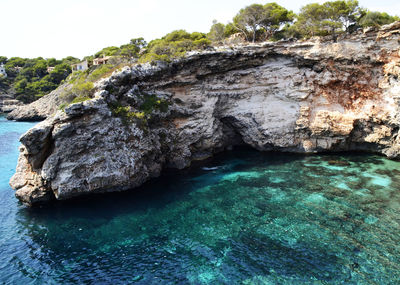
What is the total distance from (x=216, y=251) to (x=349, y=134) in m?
20.2

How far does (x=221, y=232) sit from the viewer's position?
51.5ft

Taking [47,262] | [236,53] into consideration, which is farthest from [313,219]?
[236,53]

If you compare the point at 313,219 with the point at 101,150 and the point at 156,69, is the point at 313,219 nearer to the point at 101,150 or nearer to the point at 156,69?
the point at 101,150

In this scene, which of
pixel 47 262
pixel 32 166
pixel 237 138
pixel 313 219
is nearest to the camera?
pixel 47 262

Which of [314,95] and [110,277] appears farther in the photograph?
[314,95]

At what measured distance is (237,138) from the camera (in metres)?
33.0

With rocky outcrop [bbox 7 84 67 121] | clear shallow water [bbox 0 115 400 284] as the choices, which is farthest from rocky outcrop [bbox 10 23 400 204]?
rocky outcrop [bbox 7 84 67 121]

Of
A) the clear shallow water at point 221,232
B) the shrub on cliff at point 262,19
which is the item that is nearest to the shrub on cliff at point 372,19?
the shrub on cliff at point 262,19

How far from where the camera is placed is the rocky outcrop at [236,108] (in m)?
20.3

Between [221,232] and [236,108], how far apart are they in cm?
1691

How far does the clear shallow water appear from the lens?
12.6 meters

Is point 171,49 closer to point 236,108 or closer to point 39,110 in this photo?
point 236,108

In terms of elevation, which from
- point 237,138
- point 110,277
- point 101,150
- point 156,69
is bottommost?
point 110,277

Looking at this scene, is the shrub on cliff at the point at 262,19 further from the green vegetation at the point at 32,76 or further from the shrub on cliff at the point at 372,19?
the green vegetation at the point at 32,76
